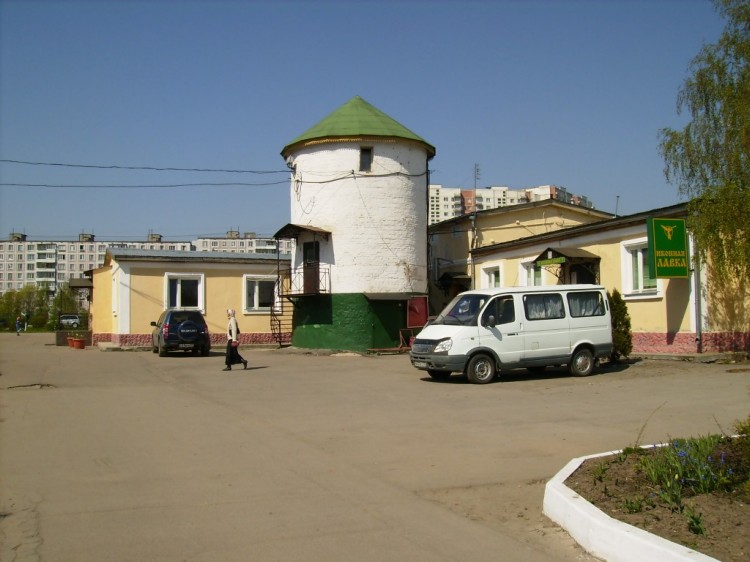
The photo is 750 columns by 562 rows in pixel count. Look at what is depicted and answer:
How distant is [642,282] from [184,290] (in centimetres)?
1982

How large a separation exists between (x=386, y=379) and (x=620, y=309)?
6872mm

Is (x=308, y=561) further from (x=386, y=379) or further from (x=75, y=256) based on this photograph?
(x=75, y=256)

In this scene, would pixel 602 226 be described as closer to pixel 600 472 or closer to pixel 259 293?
pixel 259 293

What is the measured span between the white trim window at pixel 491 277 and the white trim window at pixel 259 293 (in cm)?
976

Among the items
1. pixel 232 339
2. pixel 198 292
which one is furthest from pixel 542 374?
pixel 198 292

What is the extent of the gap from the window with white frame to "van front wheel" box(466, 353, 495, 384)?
13.4 metres

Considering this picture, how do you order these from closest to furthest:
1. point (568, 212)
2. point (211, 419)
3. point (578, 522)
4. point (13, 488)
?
point (578, 522)
point (13, 488)
point (211, 419)
point (568, 212)

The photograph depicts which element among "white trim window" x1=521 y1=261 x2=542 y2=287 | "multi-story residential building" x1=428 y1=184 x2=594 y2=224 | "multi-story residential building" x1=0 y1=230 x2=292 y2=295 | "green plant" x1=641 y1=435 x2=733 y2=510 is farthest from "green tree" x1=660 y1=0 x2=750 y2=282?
"multi-story residential building" x1=0 y1=230 x2=292 y2=295

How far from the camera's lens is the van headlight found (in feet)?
53.5

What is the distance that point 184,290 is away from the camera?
3256 centimetres

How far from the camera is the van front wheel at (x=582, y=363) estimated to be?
1759 centimetres

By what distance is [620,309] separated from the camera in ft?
64.9

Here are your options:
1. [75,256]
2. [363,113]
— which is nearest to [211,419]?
[363,113]

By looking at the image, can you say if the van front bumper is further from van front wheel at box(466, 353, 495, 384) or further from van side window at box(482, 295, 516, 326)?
van side window at box(482, 295, 516, 326)
